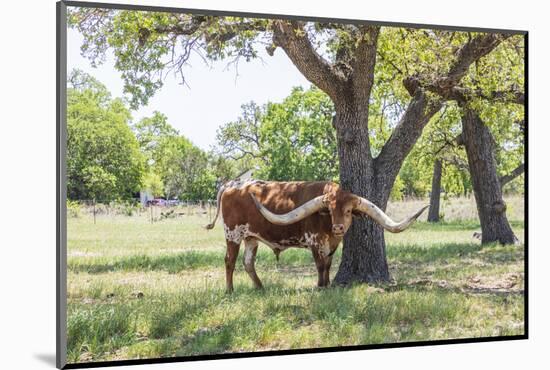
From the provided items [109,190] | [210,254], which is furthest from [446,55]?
[109,190]

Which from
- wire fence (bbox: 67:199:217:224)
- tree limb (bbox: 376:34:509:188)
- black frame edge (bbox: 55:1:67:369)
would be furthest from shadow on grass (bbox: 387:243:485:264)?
black frame edge (bbox: 55:1:67:369)

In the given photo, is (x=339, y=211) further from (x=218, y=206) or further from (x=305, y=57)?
(x=305, y=57)

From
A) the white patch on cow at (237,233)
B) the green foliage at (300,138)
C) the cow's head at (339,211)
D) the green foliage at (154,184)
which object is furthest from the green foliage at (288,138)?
the green foliage at (154,184)

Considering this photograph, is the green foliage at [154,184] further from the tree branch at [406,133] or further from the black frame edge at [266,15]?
the tree branch at [406,133]

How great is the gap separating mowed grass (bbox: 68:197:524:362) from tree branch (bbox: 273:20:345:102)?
4.54 ft

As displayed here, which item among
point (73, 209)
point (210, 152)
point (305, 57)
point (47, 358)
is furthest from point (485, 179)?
point (47, 358)

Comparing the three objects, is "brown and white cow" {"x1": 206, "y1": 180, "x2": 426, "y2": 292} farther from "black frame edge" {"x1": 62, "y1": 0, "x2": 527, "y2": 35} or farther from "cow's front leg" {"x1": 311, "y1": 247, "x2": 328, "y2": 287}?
"black frame edge" {"x1": 62, "y1": 0, "x2": 527, "y2": 35}

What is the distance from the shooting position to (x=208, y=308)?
24.4 ft

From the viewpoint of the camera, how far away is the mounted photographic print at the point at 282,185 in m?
7.08

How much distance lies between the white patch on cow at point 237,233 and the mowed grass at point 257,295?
78 millimetres

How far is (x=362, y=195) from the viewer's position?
27.1 feet

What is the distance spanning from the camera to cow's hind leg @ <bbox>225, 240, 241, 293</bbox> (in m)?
7.66

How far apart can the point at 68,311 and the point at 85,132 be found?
4.71ft

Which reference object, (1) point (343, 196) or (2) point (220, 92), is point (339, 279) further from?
(2) point (220, 92)
